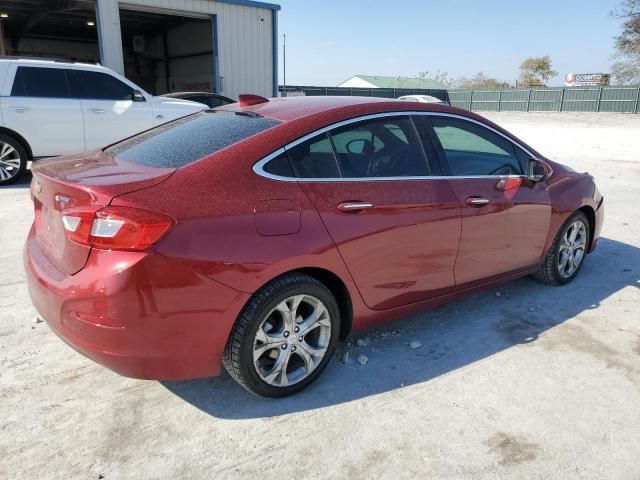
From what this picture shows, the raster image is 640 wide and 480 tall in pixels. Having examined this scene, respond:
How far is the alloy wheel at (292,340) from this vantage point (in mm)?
2668

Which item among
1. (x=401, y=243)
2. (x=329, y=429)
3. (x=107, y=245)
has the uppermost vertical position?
(x=107, y=245)

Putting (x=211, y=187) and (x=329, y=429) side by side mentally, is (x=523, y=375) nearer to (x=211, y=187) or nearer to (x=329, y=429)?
(x=329, y=429)

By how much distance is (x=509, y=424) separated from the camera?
265 centimetres

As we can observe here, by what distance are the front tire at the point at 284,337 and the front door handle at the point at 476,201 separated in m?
1.23

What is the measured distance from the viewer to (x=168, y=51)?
22484mm

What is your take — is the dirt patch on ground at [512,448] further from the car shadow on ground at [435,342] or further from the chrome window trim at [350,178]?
the chrome window trim at [350,178]

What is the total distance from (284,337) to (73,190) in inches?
50.2

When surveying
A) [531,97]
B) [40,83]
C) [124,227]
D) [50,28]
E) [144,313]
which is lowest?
[144,313]

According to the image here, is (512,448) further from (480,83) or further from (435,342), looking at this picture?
(480,83)

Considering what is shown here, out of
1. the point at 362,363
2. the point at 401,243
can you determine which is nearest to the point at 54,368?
the point at 362,363

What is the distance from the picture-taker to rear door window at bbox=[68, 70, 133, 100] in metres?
8.73

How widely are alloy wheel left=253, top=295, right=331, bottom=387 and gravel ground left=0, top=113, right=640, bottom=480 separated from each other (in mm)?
167

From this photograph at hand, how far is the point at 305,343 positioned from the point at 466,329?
4.70 feet

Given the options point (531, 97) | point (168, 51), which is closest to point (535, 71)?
point (531, 97)
